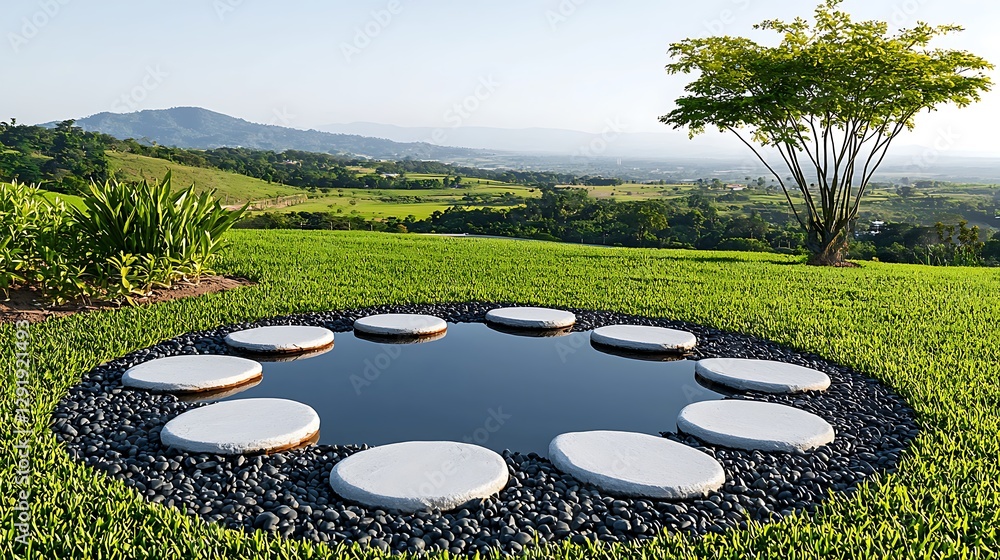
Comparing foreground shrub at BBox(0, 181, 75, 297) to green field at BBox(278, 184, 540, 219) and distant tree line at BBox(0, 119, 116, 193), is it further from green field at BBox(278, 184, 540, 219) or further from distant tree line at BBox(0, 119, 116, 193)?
distant tree line at BBox(0, 119, 116, 193)

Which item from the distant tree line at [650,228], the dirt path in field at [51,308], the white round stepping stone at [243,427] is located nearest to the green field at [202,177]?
the distant tree line at [650,228]

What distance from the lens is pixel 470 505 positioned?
91.7 inches

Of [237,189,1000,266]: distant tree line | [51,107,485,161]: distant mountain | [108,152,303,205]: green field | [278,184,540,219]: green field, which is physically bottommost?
[237,189,1000,266]: distant tree line

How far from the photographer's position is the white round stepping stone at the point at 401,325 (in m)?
4.70

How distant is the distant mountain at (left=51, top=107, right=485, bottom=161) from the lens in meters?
65.1

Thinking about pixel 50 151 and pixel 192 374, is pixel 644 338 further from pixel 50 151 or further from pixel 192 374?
pixel 50 151

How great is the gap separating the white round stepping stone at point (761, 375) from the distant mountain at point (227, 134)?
5714 cm

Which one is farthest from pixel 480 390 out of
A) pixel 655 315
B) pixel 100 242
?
pixel 100 242

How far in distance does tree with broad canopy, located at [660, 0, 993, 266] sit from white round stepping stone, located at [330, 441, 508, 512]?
9.66m

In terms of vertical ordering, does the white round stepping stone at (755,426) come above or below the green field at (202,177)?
below

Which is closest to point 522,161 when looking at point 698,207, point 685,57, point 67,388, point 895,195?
point 895,195

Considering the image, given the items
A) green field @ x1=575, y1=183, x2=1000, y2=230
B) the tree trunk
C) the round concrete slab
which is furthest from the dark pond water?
green field @ x1=575, y1=183, x2=1000, y2=230

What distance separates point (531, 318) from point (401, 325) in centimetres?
98

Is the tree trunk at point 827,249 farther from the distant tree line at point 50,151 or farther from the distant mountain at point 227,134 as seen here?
the distant mountain at point 227,134
